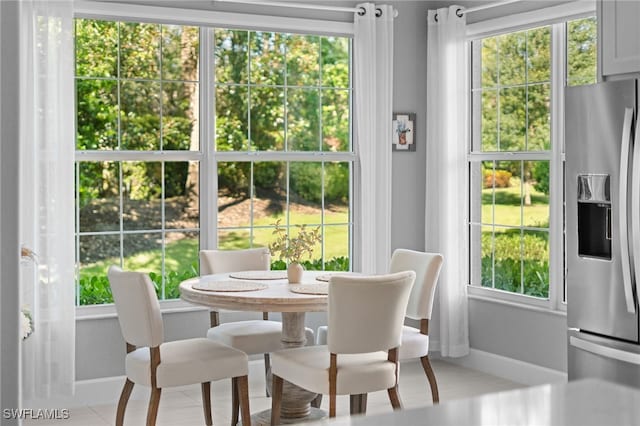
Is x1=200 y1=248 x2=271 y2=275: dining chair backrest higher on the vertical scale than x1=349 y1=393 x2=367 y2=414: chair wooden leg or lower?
higher

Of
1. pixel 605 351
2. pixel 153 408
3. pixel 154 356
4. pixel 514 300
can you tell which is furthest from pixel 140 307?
pixel 514 300

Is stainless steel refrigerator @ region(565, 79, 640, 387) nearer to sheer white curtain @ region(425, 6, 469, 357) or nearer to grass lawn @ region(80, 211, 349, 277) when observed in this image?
sheer white curtain @ region(425, 6, 469, 357)

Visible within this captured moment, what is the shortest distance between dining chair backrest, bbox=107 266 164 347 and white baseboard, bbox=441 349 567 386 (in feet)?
8.55

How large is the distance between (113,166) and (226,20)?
4.01 meters

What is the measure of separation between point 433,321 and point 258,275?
1.89 m

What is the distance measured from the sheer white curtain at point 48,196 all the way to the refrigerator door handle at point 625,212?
2.92 metres

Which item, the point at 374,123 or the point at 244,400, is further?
the point at 374,123

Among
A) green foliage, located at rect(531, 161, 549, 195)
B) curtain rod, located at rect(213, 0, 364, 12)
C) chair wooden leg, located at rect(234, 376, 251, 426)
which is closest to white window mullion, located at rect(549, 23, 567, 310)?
green foliage, located at rect(531, 161, 549, 195)

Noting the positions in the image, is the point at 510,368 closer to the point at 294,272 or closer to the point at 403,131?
the point at 403,131

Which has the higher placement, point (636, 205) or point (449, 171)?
point (449, 171)

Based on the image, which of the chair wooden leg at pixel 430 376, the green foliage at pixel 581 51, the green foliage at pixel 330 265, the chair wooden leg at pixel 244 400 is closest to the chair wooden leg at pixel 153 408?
the chair wooden leg at pixel 244 400

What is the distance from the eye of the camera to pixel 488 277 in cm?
586

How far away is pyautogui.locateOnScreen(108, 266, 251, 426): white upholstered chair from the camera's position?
3816mm

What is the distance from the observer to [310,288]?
163 inches
